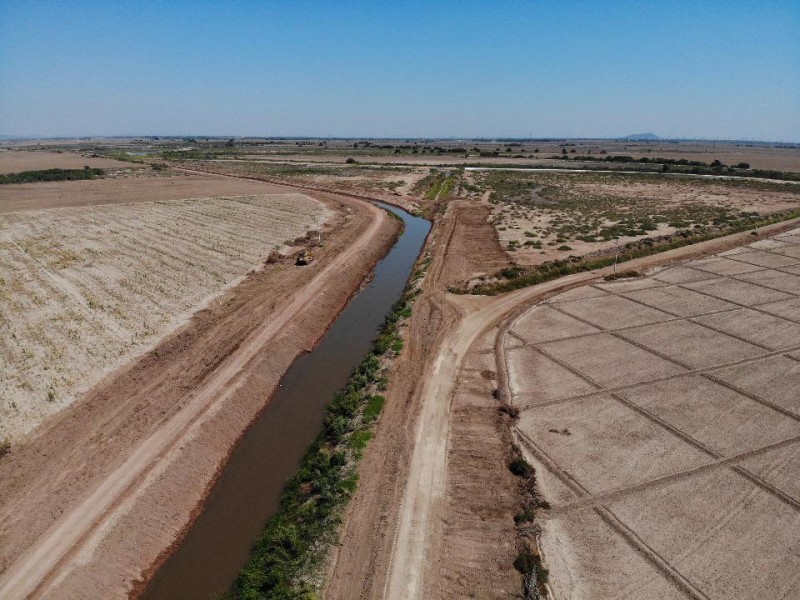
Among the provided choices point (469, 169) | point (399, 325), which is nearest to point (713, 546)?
point (399, 325)

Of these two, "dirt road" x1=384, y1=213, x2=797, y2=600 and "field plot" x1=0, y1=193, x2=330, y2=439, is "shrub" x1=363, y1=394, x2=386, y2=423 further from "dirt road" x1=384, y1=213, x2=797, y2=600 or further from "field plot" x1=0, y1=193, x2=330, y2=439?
"field plot" x1=0, y1=193, x2=330, y2=439

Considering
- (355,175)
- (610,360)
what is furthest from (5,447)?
(355,175)

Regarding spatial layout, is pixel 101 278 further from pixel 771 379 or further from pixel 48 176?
pixel 48 176

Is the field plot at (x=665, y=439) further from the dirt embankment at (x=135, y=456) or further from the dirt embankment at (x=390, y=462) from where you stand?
the dirt embankment at (x=135, y=456)

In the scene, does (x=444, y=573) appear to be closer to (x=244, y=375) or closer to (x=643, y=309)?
(x=244, y=375)

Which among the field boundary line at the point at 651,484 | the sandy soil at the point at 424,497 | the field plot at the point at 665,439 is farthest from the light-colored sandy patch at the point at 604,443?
the sandy soil at the point at 424,497

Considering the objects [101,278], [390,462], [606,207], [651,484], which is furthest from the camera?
[606,207]
